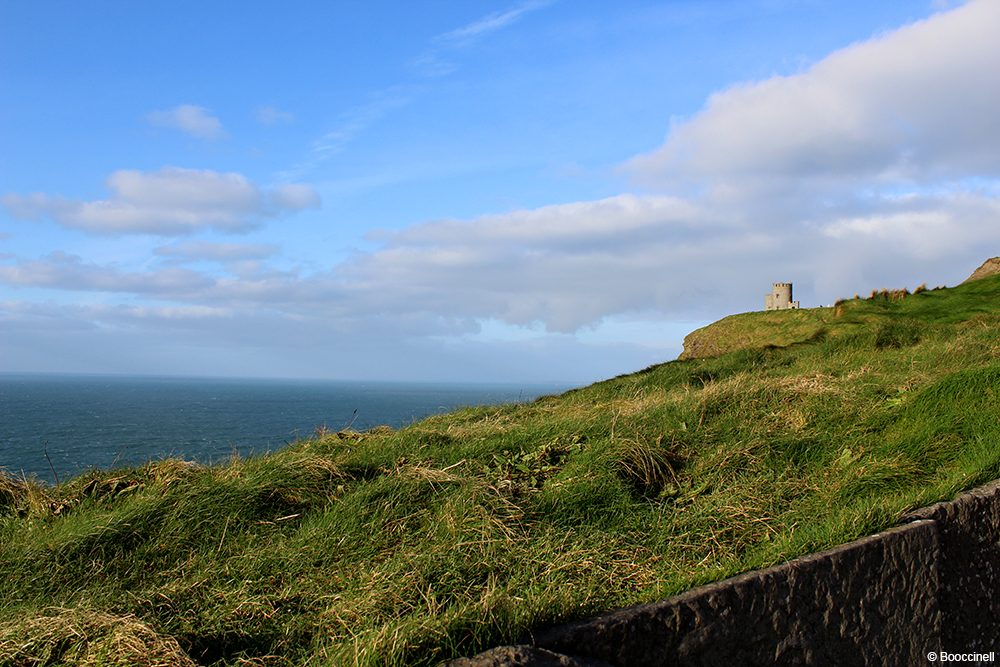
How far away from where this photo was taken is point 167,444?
30016mm

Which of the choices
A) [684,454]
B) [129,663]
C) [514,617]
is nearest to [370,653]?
[514,617]

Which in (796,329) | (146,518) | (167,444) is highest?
(796,329)

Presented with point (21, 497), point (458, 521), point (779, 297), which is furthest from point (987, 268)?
point (21, 497)

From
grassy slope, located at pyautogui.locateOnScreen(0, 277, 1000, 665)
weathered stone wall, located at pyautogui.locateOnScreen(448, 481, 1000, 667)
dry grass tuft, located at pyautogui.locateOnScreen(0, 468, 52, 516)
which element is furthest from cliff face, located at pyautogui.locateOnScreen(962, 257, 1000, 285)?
dry grass tuft, located at pyautogui.locateOnScreen(0, 468, 52, 516)

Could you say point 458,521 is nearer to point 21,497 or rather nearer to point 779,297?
point 21,497

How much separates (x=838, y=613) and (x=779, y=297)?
75.9 feet

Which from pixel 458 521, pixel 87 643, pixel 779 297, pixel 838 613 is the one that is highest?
pixel 779 297

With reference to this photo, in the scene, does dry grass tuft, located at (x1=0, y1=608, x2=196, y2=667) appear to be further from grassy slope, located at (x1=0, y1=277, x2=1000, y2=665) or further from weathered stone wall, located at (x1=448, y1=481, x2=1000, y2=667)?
weathered stone wall, located at (x1=448, y1=481, x2=1000, y2=667)

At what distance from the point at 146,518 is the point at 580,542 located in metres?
3.39

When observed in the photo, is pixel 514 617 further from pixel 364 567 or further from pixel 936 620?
pixel 936 620

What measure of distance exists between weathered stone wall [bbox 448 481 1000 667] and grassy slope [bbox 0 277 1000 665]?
228 mm

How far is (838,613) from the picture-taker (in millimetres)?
5293

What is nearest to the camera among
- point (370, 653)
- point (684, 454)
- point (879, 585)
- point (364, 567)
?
point (370, 653)

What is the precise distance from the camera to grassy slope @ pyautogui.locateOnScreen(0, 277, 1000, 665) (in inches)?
169
